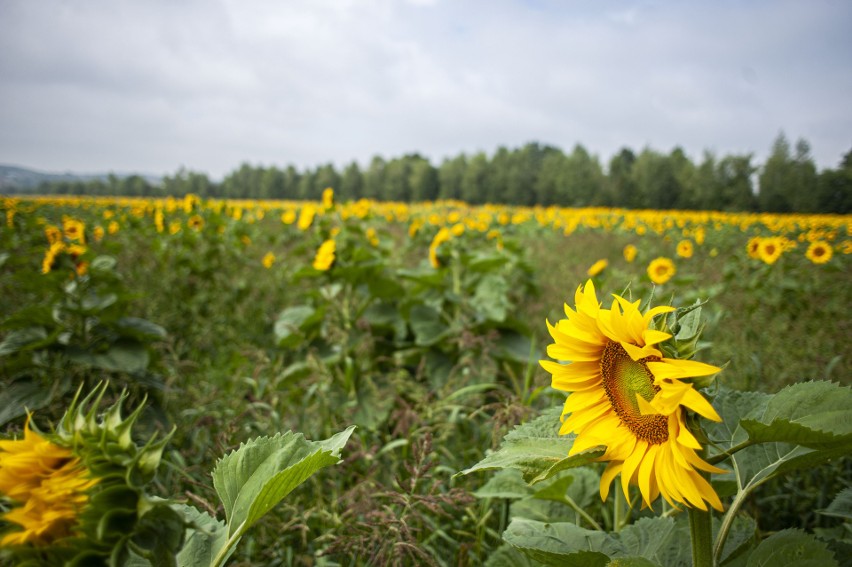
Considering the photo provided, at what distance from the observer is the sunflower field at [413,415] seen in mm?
688

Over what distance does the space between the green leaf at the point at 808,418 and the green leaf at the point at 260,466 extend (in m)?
0.66

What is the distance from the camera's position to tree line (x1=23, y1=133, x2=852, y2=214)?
67.2 ft

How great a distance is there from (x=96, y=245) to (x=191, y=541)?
8.04 m

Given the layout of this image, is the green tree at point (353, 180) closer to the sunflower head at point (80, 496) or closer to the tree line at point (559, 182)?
the tree line at point (559, 182)

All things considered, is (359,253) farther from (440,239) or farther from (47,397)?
(47,397)

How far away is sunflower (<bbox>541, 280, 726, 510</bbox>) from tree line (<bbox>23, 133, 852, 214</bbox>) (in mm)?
12895

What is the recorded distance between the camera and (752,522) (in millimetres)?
1045

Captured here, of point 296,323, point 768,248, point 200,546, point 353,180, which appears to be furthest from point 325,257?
point 353,180

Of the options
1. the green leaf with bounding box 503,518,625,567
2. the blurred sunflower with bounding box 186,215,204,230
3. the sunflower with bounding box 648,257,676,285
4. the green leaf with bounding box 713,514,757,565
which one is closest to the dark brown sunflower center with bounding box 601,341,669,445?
the green leaf with bounding box 503,518,625,567

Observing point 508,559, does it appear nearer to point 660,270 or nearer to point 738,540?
point 738,540

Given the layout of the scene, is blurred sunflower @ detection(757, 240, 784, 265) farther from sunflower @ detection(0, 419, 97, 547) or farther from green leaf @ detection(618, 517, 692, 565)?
sunflower @ detection(0, 419, 97, 547)

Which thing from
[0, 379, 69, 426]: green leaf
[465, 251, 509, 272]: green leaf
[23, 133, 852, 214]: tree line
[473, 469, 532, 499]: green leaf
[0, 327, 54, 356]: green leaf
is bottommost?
[0, 379, 69, 426]: green leaf

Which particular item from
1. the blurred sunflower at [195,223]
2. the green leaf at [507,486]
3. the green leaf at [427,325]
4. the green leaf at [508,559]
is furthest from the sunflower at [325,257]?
the blurred sunflower at [195,223]

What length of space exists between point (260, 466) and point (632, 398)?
698mm
